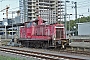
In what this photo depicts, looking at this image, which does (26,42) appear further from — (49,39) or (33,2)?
(33,2)

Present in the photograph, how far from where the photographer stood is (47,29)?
86.7 feet

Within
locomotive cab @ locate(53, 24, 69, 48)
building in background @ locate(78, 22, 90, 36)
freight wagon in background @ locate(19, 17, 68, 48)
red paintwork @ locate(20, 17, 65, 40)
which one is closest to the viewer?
locomotive cab @ locate(53, 24, 69, 48)

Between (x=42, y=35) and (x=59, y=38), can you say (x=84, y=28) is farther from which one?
(x=59, y=38)

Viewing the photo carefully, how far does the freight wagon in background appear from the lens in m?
25.4

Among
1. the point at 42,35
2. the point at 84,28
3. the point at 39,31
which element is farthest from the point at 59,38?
the point at 84,28

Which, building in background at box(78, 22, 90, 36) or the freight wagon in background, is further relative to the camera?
building in background at box(78, 22, 90, 36)

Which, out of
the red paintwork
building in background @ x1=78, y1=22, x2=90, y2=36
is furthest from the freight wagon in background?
building in background @ x1=78, y1=22, x2=90, y2=36

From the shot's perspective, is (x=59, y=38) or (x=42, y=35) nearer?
(x=59, y=38)

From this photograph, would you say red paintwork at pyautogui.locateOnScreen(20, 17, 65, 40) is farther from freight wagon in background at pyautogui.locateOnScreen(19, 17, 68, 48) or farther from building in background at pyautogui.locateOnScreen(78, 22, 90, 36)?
building in background at pyautogui.locateOnScreen(78, 22, 90, 36)

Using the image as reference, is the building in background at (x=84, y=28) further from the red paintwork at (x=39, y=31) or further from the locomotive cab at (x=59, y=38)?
the locomotive cab at (x=59, y=38)

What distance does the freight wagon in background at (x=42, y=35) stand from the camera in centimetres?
2542

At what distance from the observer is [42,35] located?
27.3 m

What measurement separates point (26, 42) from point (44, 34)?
4.40 metres

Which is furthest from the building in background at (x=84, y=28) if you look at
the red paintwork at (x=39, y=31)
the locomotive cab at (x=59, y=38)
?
the locomotive cab at (x=59, y=38)
